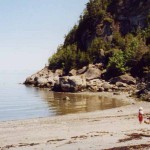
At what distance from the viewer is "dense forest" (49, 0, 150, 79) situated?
105000 millimetres

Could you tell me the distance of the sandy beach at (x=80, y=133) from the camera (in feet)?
102

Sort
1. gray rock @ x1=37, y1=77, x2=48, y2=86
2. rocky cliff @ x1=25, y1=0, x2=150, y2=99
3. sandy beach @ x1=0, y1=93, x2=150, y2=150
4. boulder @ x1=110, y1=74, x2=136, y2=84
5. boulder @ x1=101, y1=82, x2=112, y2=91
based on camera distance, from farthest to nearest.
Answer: gray rock @ x1=37, y1=77, x2=48, y2=86 → rocky cliff @ x1=25, y1=0, x2=150, y2=99 → boulder @ x1=110, y1=74, x2=136, y2=84 → boulder @ x1=101, y1=82, x2=112, y2=91 → sandy beach @ x1=0, y1=93, x2=150, y2=150

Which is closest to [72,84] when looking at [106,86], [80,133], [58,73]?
[106,86]

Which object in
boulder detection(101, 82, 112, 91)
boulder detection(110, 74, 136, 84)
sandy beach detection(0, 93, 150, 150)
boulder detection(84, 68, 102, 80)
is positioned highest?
boulder detection(84, 68, 102, 80)

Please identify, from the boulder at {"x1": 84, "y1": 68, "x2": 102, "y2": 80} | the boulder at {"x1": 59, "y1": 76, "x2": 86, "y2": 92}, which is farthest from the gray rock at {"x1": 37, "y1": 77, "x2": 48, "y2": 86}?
the boulder at {"x1": 59, "y1": 76, "x2": 86, "y2": 92}

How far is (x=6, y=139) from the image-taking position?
35688mm

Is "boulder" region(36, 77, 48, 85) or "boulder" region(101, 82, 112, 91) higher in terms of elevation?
"boulder" region(36, 77, 48, 85)

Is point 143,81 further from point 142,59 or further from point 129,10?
point 129,10

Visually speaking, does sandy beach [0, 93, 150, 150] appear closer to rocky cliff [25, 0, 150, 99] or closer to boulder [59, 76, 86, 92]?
boulder [59, 76, 86, 92]

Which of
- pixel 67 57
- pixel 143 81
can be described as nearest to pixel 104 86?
pixel 143 81

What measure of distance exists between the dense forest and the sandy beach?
181 ft

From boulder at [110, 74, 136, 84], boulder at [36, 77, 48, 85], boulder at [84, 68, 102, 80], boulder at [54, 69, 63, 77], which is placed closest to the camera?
boulder at [110, 74, 136, 84]

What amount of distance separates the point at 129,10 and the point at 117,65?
43388 mm

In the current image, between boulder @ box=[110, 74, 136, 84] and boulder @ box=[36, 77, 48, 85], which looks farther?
boulder @ box=[36, 77, 48, 85]
